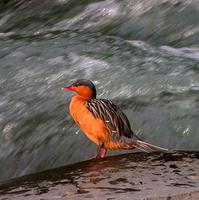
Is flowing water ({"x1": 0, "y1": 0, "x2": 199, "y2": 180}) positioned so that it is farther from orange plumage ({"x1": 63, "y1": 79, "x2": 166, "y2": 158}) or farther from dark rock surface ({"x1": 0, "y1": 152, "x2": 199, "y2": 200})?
dark rock surface ({"x1": 0, "y1": 152, "x2": 199, "y2": 200})

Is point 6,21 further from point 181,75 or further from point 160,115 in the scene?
point 160,115

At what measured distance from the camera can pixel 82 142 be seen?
843 cm

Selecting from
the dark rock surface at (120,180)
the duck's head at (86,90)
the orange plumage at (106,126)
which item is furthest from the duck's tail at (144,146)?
the duck's head at (86,90)

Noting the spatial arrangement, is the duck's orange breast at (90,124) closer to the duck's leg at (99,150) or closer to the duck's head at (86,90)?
the duck's leg at (99,150)

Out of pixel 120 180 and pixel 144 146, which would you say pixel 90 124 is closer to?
pixel 144 146

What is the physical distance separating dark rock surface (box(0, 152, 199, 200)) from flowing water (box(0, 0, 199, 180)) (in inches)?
55.9

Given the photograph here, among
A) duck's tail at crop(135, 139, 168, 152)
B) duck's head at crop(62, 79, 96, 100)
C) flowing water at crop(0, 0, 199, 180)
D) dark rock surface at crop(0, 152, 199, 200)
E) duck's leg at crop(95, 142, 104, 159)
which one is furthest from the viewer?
flowing water at crop(0, 0, 199, 180)

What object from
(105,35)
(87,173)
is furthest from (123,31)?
(87,173)

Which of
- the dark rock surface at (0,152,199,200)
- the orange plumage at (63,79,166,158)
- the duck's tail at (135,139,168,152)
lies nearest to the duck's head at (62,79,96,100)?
the orange plumage at (63,79,166,158)

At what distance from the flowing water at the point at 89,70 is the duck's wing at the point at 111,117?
3.31ft

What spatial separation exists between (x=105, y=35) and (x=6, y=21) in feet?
8.27

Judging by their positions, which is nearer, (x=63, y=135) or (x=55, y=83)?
(x=63, y=135)

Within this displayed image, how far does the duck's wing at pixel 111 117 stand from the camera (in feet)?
23.5

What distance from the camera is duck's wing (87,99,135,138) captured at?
715 cm
